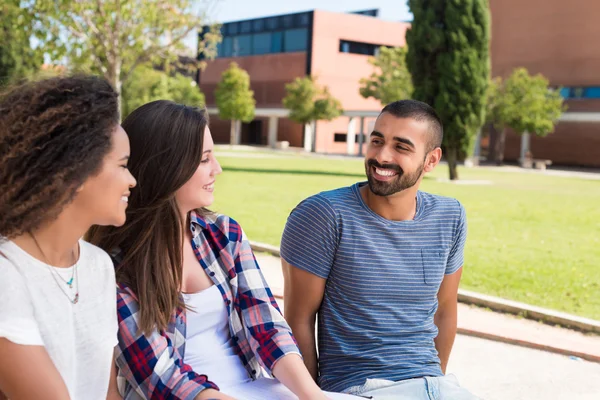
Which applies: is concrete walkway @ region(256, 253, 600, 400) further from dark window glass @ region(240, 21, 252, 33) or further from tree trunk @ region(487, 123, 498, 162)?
dark window glass @ region(240, 21, 252, 33)

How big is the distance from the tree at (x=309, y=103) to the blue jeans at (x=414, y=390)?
53.9 m

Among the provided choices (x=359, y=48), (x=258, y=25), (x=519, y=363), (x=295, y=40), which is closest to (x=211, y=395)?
(x=519, y=363)

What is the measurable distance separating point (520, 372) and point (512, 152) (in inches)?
1977

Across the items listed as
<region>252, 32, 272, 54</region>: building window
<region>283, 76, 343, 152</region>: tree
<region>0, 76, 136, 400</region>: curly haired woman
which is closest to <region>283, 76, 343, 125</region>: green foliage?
<region>283, 76, 343, 152</region>: tree

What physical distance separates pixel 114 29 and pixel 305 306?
14828 millimetres

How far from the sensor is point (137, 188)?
2.30m

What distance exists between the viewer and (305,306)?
302 cm

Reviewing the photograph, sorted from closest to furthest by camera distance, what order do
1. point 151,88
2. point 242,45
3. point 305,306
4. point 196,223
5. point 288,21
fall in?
1. point 196,223
2. point 305,306
3. point 151,88
4. point 288,21
5. point 242,45

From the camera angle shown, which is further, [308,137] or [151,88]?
[308,137]

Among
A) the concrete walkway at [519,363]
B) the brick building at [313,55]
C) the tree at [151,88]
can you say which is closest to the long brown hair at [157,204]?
the concrete walkway at [519,363]

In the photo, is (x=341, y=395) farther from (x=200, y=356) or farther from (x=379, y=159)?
(x=379, y=159)

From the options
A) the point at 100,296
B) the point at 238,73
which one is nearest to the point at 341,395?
the point at 100,296

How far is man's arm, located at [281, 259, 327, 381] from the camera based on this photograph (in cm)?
299

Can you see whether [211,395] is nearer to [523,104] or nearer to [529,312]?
[529,312]
